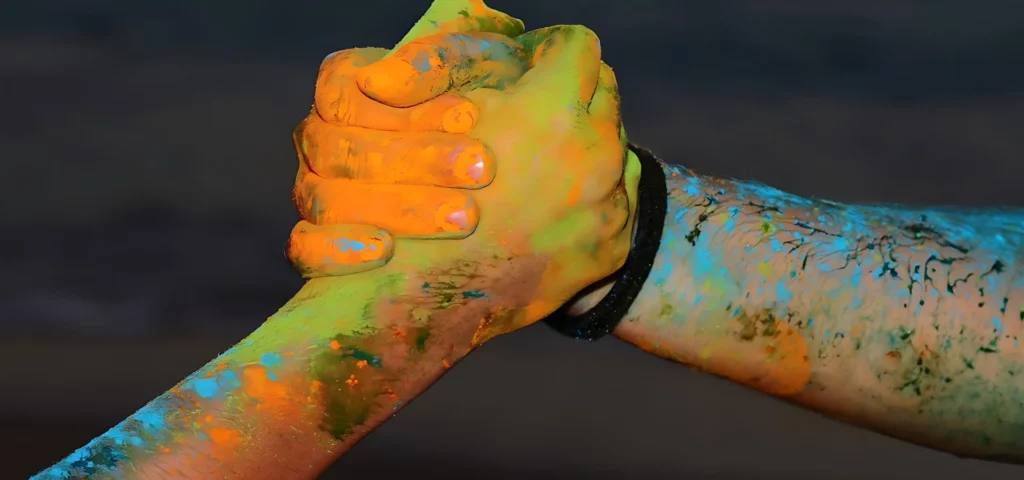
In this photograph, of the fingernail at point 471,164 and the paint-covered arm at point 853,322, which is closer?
the fingernail at point 471,164

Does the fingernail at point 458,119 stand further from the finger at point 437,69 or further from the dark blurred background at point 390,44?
the dark blurred background at point 390,44

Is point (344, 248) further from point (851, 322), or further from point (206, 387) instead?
point (851, 322)

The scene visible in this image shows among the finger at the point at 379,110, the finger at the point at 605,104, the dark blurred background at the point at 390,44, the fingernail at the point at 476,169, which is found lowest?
the dark blurred background at the point at 390,44

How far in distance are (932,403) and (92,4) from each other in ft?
7.91

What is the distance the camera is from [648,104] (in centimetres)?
253

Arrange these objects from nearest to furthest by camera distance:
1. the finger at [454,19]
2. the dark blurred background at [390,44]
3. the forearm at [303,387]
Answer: the forearm at [303,387] < the finger at [454,19] < the dark blurred background at [390,44]

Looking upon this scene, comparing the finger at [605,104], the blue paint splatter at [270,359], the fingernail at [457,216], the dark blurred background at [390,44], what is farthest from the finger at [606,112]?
the dark blurred background at [390,44]

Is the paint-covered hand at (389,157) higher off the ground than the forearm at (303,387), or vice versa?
the paint-covered hand at (389,157)

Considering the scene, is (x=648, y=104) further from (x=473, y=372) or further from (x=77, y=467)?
(x=77, y=467)

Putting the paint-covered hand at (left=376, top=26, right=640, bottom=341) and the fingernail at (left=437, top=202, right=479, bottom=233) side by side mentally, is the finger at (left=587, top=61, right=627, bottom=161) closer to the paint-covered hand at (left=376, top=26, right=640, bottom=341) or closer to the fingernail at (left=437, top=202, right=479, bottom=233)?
the paint-covered hand at (left=376, top=26, right=640, bottom=341)

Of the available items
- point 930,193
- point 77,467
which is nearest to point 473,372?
point 930,193

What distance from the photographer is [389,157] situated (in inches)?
28.8

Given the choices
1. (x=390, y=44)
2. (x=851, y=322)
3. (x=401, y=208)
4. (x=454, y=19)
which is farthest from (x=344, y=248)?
(x=390, y=44)

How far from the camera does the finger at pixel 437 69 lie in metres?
0.73
